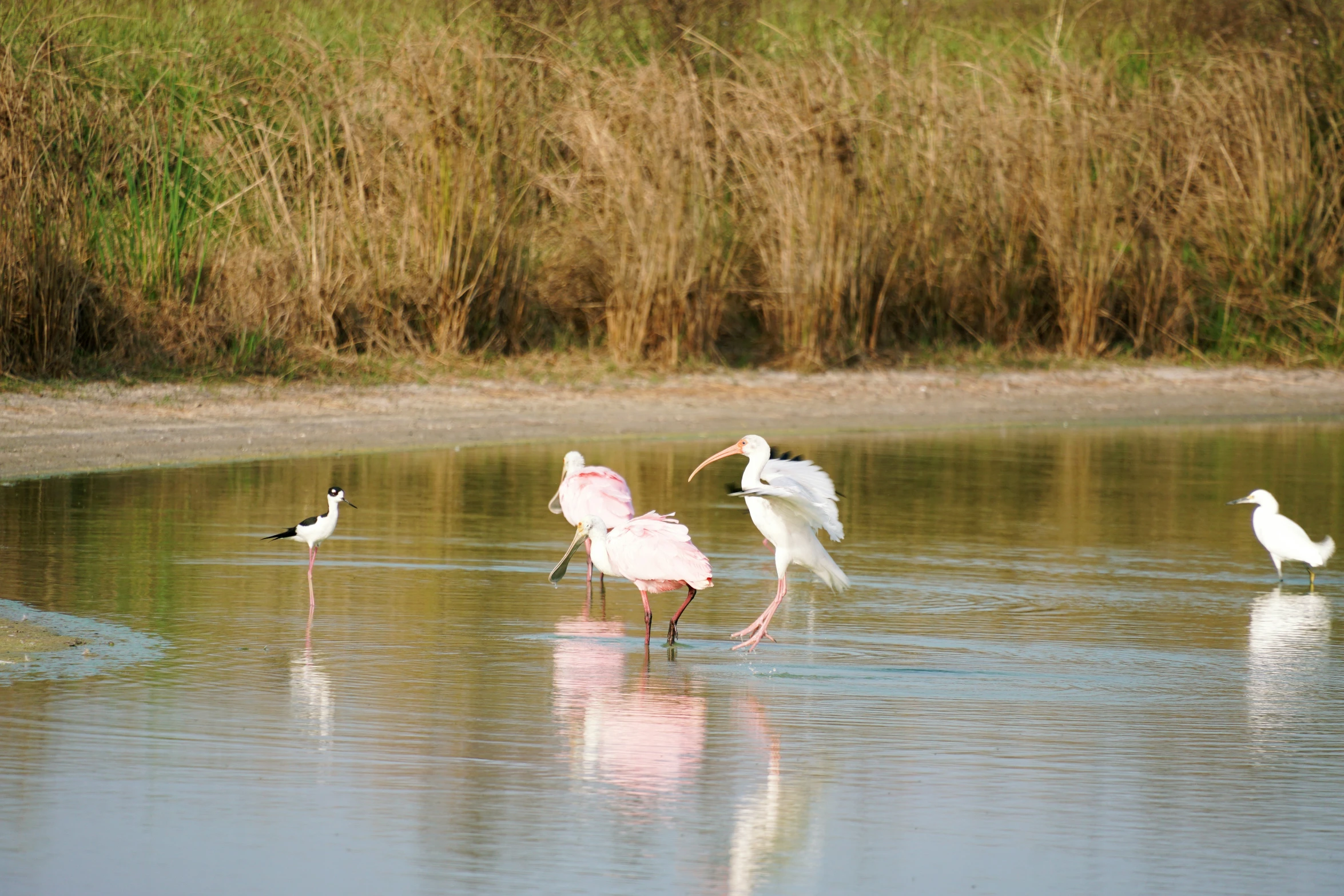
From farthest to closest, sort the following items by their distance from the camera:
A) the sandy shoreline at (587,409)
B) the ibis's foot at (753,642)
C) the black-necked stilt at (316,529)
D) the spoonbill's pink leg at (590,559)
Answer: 1. the sandy shoreline at (587,409)
2. the black-necked stilt at (316,529)
3. the spoonbill's pink leg at (590,559)
4. the ibis's foot at (753,642)

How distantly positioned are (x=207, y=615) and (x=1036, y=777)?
348 cm

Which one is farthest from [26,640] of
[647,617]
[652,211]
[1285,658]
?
[652,211]

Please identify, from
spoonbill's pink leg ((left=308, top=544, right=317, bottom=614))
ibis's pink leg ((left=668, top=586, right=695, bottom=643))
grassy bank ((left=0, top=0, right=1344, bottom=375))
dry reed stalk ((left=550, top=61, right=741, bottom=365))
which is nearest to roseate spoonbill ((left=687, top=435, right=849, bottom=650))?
ibis's pink leg ((left=668, top=586, right=695, bottom=643))

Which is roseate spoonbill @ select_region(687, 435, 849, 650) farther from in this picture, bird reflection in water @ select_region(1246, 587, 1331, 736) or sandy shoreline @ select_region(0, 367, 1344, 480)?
sandy shoreline @ select_region(0, 367, 1344, 480)

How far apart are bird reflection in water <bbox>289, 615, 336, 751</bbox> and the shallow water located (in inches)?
0.8

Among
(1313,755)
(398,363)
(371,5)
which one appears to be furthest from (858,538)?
(371,5)

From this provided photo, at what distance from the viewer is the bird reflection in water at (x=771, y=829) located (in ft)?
15.5

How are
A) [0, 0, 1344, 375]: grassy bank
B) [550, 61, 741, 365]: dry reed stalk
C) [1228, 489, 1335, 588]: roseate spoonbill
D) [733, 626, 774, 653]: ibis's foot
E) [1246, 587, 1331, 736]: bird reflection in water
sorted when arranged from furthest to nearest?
[550, 61, 741, 365]: dry reed stalk < [0, 0, 1344, 375]: grassy bank < [1228, 489, 1335, 588]: roseate spoonbill < [733, 626, 774, 653]: ibis's foot < [1246, 587, 1331, 736]: bird reflection in water

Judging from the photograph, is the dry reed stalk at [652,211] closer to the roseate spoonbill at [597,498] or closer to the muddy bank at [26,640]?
the roseate spoonbill at [597,498]

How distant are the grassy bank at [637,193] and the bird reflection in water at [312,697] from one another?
841cm

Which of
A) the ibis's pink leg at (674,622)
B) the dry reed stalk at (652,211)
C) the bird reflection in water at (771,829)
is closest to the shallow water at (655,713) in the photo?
the bird reflection in water at (771,829)

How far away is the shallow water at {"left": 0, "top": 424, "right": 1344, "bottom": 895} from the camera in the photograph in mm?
4789

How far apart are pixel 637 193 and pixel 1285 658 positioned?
10.4 meters

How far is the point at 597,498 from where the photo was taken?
8.76 m
